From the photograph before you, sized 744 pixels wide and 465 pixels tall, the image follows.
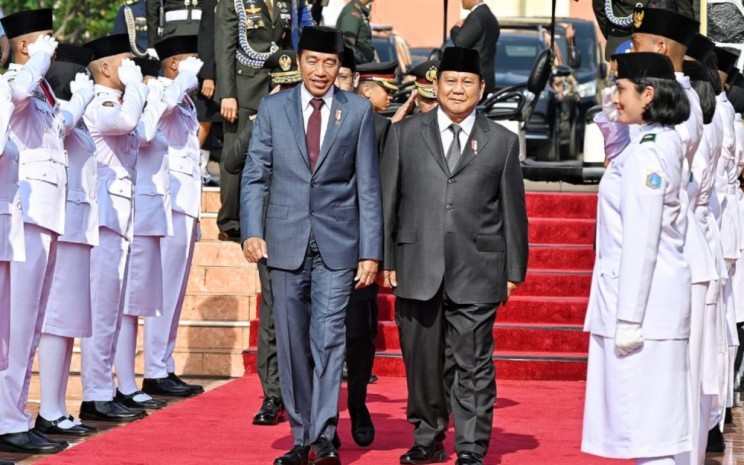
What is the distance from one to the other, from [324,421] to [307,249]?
801mm

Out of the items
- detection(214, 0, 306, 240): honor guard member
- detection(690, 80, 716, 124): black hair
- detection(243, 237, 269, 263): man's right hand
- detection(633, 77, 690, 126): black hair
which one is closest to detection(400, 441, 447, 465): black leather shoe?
detection(243, 237, 269, 263): man's right hand

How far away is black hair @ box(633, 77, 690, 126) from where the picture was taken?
6.29 metres

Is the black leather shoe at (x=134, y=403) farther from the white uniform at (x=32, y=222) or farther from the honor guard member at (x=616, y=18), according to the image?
the honor guard member at (x=616, y=18)

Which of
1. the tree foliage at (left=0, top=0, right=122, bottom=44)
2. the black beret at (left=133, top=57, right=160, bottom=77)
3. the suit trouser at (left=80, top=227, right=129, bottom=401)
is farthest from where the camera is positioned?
the tree foliage at (left=0, top=0, right=122, bottom=44)

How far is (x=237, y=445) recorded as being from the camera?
27.7ft

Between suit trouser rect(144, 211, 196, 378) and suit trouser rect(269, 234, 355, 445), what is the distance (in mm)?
2985

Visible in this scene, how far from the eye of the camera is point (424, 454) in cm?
786

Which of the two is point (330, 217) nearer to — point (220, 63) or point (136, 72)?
point (136, 72)

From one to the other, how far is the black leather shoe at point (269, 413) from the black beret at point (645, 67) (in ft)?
11.6

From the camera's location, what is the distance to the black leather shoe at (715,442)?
8.60 metres

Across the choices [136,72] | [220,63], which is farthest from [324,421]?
[220,63]

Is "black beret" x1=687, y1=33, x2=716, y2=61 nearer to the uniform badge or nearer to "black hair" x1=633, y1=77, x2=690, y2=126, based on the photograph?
"black hair" x1=633, y1=77, x2=690, y2=126

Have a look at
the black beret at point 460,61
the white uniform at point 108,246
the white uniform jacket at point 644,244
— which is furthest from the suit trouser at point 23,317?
the white uniform jacket at point 644,244

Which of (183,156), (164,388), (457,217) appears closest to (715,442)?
(457,217)
